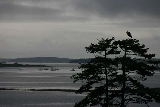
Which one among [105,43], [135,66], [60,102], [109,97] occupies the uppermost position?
[105,43]

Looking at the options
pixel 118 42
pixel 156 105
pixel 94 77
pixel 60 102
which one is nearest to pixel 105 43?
pixel 118 42

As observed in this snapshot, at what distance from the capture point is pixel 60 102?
3147 inches

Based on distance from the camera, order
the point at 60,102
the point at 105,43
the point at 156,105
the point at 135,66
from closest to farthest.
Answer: the point at 135,66
the point at 105,43
the point at 156,105
the point at 60,102

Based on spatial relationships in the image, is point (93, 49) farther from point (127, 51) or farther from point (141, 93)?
point (141, 93)

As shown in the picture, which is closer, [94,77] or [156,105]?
[94,77]

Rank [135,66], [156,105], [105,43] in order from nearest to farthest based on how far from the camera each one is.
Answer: [135,66]
[105,43]
[156,105]

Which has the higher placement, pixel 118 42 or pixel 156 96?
pixel 118 42

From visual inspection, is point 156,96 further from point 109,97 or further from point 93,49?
point 93,49

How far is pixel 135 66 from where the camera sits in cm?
2747

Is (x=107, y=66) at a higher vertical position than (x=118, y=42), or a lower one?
lower

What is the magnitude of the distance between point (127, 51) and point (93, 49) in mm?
3022

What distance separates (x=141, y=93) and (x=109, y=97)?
268cm

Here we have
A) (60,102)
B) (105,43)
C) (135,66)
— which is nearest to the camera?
(135,66)

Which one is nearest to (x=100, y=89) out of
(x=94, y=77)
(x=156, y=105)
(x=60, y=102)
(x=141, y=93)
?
(x=94, y=77)
